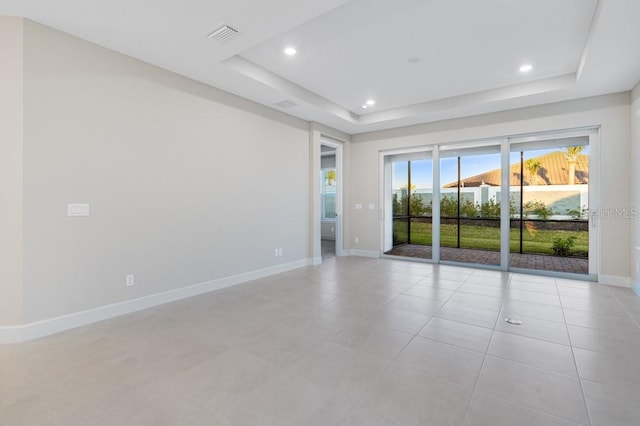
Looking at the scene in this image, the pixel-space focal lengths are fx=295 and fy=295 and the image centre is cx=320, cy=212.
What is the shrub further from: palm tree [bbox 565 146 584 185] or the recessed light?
the recessed light

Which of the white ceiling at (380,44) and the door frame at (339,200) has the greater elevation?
the white ceiling at (380,44)

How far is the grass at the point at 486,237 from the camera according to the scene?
19.8ft

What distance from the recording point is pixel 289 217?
583 centimetres

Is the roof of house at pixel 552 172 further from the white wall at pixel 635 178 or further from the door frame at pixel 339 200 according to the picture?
the door frame at pixel 339 200

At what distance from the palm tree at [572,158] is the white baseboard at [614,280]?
69.9 inches

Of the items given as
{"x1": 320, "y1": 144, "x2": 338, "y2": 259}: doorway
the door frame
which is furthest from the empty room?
{"x1": 320, "y1": 144, "x2": 338, "y2": 259}: doorway

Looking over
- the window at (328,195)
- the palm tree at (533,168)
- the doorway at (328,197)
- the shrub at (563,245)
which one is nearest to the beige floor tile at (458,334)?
the palm tree at (533,168)

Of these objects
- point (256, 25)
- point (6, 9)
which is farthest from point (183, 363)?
point (6, 9)

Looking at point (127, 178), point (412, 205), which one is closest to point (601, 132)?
point (412, 205)

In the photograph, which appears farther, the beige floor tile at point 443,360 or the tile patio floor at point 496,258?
the tile patio floor at point 496,258

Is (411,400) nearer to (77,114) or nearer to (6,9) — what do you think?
(77,114)

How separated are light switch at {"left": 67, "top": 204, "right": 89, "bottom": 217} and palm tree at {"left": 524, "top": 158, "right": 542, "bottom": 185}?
7405 mm

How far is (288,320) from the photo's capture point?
3.29 m

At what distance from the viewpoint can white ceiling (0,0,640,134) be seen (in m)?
2.77
